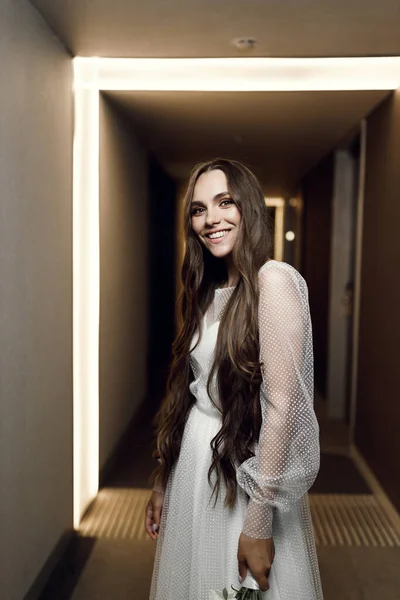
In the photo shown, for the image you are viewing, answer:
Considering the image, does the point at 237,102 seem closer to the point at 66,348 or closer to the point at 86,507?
the point at 66,348

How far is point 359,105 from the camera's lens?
3.44 meters

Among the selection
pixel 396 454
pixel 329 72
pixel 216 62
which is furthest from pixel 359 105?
pixel 396 454

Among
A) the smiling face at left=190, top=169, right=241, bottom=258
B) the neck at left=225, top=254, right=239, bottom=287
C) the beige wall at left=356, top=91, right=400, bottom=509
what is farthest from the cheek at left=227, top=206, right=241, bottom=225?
the beige wall at left=356, top=91, right=400, bottom=509

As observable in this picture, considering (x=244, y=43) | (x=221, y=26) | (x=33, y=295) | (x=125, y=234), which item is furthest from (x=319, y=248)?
(x=33, y=295)

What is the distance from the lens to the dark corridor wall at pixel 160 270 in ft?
18.4

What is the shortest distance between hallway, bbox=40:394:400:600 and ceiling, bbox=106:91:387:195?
210 centimetres

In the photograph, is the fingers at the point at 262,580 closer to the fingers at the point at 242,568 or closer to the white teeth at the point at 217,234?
the fingers at the point at 242,568

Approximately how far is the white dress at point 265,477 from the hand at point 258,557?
0.02 m

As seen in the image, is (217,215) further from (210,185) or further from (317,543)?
(317,543)

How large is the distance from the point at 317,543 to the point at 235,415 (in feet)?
5.75

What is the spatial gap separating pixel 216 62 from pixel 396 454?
6.83ft

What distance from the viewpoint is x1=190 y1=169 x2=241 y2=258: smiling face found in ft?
4.34

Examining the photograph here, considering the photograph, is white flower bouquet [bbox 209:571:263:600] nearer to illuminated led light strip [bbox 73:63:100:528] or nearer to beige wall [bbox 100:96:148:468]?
illuminated led light strip [bbox 73:63:100:528]

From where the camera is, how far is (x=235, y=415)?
1302mm
